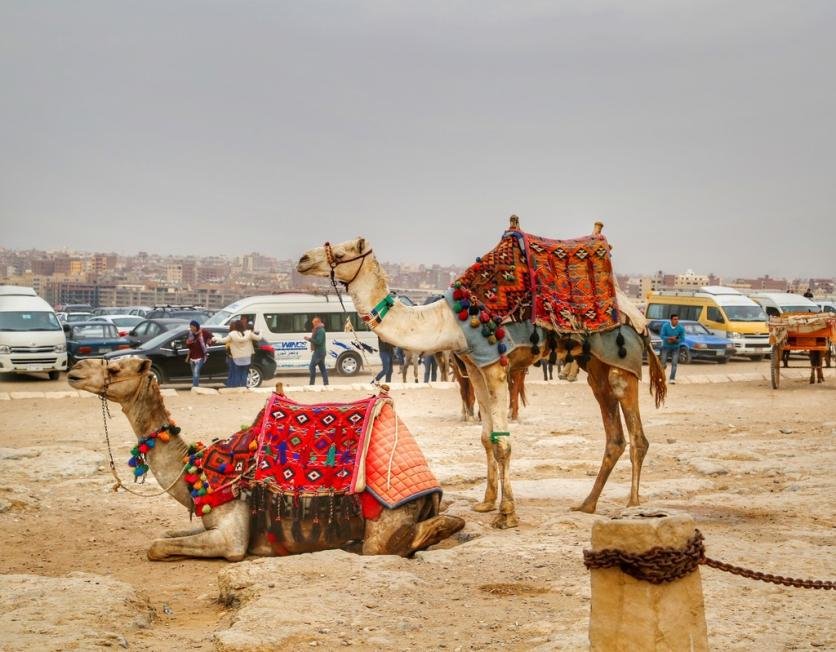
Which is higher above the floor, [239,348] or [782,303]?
[782,303]

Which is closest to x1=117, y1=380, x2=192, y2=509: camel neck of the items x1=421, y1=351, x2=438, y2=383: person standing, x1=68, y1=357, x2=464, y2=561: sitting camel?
x1=68, y1=357, x2=464, y2=561: sitting camel

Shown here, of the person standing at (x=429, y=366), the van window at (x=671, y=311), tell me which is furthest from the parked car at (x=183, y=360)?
the van window at (x=671, y=311)

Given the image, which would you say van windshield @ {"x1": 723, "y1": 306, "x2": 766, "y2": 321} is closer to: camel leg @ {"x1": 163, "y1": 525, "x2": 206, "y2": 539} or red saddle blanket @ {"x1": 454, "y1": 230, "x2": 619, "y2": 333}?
red saddle blanket @ {"x1": 454, "y1": 230, "x2": 619, "y2": 333}

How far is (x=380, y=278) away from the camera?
9641mm

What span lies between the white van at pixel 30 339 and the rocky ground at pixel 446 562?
9813mm

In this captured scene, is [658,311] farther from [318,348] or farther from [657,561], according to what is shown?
[657,561]

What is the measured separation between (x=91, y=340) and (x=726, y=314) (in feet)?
67.4

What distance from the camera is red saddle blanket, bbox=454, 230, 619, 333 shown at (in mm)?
9844

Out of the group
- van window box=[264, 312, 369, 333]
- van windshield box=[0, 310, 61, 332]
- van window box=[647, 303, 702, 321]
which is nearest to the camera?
van windshield box=[0, 310, 61, 332]

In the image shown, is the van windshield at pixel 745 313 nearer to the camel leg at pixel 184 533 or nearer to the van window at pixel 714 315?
the van window at pixel 714 315

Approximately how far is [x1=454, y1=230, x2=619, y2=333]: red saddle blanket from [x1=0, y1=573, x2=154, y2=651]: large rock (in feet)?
14.6

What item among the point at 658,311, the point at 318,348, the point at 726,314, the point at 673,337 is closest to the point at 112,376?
the point at 318,348

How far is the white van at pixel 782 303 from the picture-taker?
39.5 metres

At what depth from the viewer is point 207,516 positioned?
326 inches
